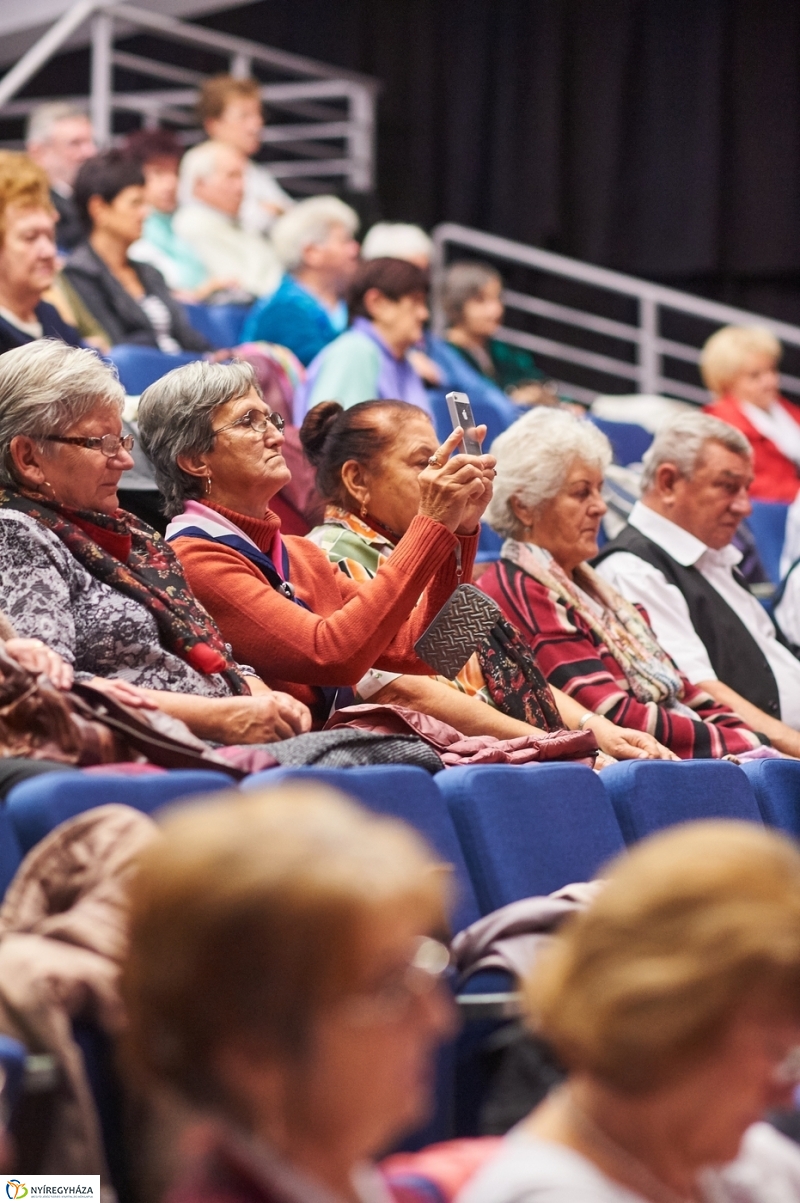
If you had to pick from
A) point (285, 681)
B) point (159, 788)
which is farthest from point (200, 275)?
point (159, 788)

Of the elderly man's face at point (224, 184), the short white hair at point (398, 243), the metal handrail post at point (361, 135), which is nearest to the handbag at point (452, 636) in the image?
Result: the short white hair at point (398, 243)

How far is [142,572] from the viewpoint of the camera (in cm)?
227

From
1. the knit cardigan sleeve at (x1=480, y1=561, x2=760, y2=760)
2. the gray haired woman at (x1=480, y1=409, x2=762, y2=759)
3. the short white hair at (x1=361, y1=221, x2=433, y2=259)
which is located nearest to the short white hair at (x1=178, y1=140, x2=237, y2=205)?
the short white hair at (x1=361, y1=221, x2=433, y2=259)

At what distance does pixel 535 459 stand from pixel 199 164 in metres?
2.95

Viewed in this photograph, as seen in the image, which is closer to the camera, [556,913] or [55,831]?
[55,831]

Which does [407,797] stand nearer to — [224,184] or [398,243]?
[398,243]

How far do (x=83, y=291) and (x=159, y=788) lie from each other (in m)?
3.14

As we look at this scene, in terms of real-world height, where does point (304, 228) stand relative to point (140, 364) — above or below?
above

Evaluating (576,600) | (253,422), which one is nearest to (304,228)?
(576,600)

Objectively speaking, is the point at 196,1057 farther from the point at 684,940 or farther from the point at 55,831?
the point at 55,831

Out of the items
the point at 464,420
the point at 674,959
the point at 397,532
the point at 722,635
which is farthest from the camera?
the point at 722,635

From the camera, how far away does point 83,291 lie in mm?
4488

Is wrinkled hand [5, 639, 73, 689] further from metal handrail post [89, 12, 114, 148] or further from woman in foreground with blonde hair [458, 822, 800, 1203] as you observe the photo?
metal handrail post [89, 12, 114, 148]

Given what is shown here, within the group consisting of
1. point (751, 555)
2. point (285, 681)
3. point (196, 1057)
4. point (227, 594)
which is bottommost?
point (751, 555)
